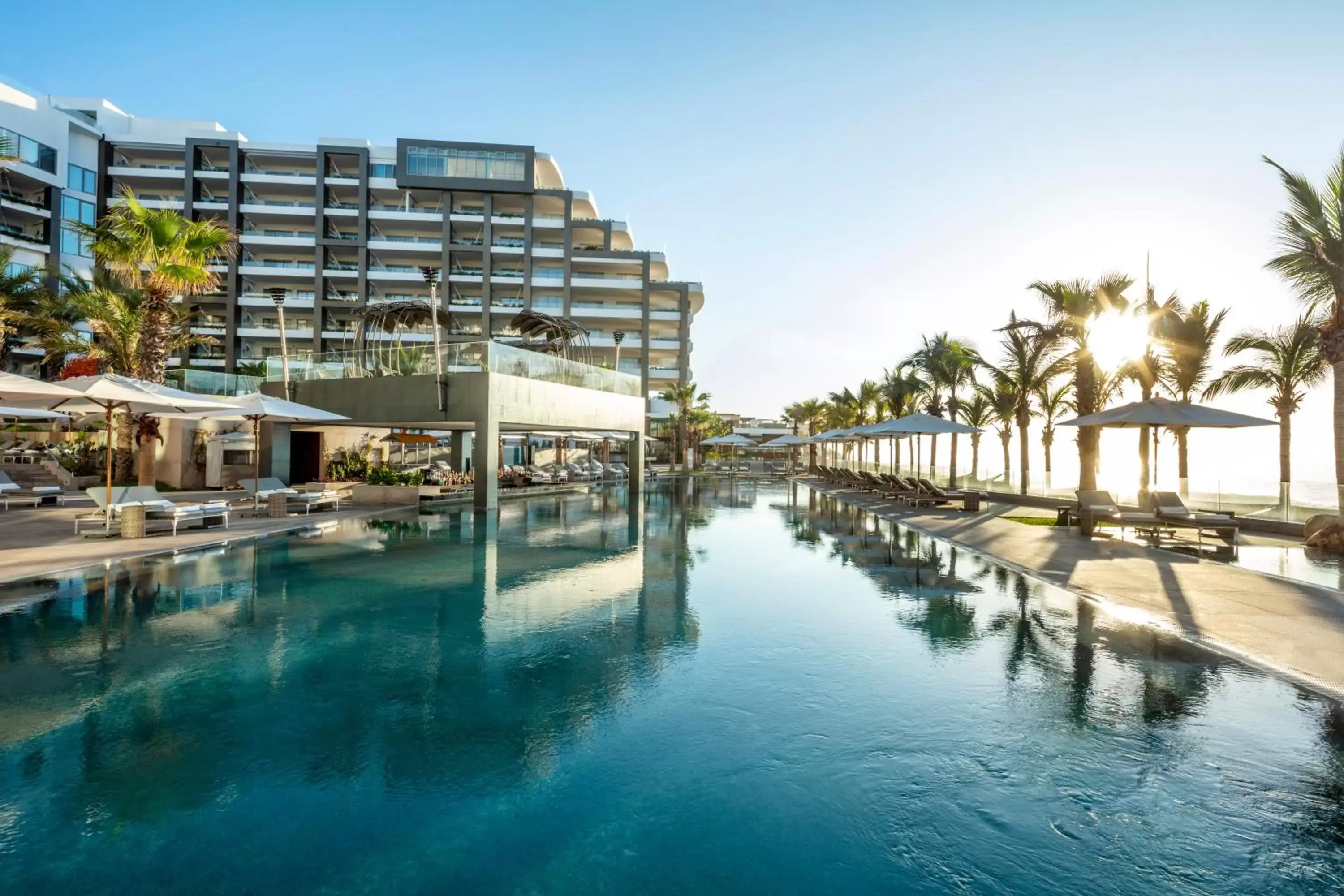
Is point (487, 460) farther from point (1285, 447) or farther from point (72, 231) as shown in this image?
point (72, 231)

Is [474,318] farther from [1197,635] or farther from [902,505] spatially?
[1197,635]

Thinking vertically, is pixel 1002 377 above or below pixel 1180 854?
above

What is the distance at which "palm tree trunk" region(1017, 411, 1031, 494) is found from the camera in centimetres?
2302

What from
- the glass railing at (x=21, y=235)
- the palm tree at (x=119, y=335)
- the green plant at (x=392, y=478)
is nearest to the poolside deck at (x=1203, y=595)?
the green plant at (x=392, y=478)

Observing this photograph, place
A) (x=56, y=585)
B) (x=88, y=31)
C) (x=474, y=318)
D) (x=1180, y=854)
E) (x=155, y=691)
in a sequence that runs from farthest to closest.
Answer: (x=474, y=318) → (x=88, y=31) → (x=56, y=585) → (x=155, y=691) → (x=1180, y=854)

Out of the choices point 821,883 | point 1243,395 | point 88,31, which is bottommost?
point 821,883

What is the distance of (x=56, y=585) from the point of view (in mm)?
8594

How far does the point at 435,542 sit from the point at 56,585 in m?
5.57

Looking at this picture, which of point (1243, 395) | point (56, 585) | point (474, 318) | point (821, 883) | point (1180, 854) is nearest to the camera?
point (821, 883)

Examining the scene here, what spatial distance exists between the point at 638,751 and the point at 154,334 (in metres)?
20.2

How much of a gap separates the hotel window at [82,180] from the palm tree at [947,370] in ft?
196

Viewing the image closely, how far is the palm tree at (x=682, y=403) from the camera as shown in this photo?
5091 cm

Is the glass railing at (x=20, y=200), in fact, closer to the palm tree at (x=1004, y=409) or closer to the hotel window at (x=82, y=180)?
the hotel window at (x=82, y=180)

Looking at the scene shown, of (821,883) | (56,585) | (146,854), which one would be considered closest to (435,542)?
(56,585)
